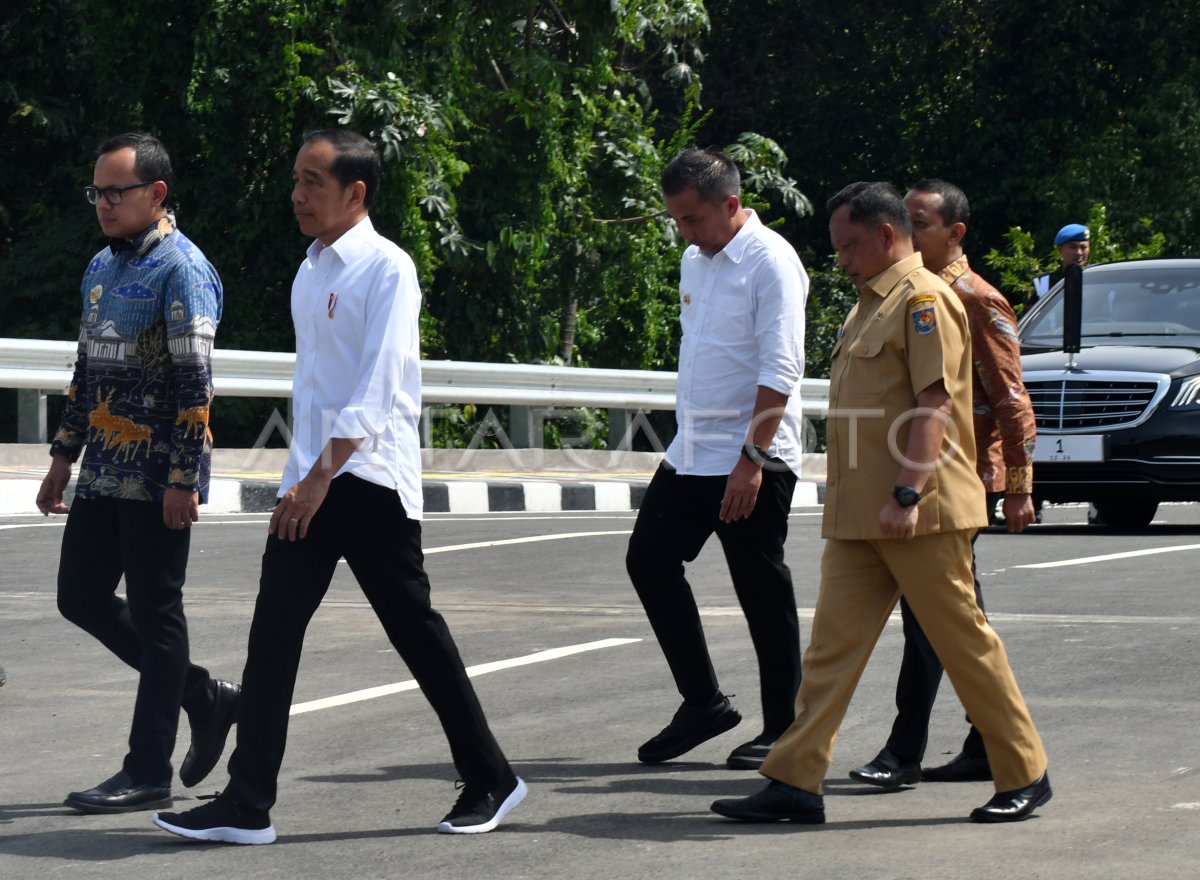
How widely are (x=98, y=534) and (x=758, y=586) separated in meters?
1.92

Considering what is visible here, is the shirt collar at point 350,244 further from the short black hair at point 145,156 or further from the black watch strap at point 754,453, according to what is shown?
the black watch strap at point 754,453

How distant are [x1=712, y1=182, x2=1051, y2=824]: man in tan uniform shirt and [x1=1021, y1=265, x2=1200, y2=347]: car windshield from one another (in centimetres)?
895

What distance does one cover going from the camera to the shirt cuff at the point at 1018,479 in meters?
6.16

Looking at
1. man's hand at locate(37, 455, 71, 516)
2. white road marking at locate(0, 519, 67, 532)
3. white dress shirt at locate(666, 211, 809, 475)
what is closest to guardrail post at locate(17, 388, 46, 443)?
white road marking at locate(0, 519, 67, 532)

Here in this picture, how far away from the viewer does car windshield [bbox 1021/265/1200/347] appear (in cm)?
1411

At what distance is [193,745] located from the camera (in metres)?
5.95

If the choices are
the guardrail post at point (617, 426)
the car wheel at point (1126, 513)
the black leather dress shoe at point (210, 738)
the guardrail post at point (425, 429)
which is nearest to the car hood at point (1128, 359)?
the car wheel at point (1126, 513)

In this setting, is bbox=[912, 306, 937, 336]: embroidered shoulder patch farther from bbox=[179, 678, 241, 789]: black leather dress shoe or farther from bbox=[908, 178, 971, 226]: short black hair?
bbox=[179, 678, 241, 789]: black leather dress shoe

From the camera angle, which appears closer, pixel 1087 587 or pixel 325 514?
pixel 325 514

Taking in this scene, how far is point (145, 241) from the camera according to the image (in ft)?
18.7

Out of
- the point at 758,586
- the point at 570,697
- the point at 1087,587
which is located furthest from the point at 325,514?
the point at 1087,587

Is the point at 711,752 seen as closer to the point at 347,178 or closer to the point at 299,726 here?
the point at 299,726

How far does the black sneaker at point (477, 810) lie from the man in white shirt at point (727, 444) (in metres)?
1.00

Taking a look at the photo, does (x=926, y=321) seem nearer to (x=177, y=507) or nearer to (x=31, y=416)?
(x=177, y=507)
